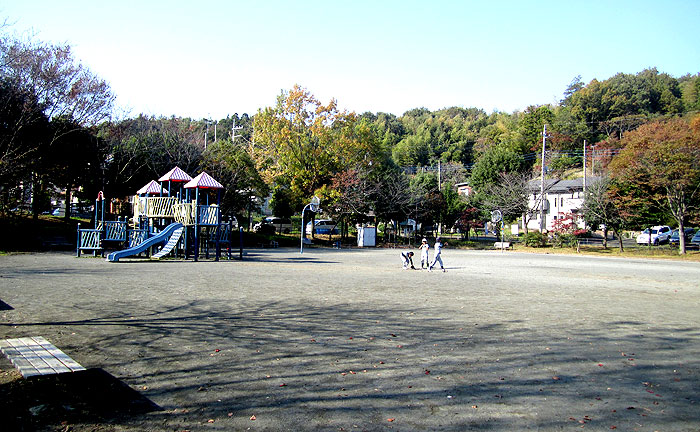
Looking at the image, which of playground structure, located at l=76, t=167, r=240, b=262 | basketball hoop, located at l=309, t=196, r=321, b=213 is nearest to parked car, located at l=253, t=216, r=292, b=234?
basketball hoop, located at l=309, t=196, r=321, b=213

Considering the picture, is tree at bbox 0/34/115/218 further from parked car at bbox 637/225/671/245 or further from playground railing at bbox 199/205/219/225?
parked car at bbox 637/225/671/245

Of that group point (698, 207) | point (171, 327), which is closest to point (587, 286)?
point (171, 327)

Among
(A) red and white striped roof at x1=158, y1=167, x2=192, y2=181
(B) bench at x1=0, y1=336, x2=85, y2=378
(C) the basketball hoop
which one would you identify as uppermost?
(A) red and white striped roof at x1=158, y1=167, x2=192, y2=181

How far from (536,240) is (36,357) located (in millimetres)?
39168

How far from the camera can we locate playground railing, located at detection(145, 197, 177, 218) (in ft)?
77.2

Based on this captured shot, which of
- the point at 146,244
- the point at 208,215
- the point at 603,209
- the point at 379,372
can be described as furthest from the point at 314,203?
the point at 379,372

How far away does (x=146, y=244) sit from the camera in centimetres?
A: 2083

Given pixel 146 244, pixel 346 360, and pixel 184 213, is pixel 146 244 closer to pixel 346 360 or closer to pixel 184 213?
pixel 184 213

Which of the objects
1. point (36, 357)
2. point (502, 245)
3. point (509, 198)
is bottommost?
point (36, 357)

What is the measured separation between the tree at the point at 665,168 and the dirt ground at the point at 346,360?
76.5 ft

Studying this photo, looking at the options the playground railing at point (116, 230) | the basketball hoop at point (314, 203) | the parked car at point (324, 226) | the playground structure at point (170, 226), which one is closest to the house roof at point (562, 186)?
the parked car at point (324, 226)

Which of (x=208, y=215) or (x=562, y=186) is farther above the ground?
(x=562, y=186)

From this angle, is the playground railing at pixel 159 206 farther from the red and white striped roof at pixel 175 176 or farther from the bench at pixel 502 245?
the bench at pixel 502 245

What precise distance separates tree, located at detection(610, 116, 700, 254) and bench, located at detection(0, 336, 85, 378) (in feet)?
116
